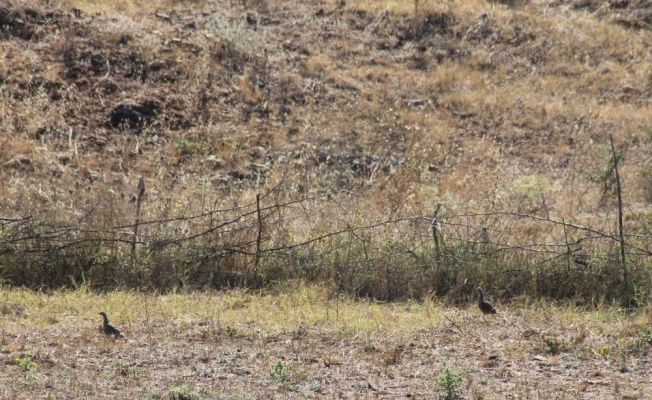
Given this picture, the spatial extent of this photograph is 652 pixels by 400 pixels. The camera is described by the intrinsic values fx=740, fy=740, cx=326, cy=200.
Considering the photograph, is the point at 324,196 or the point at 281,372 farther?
the point at 324,196

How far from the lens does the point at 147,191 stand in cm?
1232

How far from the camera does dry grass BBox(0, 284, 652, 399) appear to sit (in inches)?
195

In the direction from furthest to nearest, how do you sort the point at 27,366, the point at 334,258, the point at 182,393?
1. the point at 334,258
2. the point at 27,366
3. the point at 182,393

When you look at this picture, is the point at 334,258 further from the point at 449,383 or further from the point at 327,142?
the point at 327,142

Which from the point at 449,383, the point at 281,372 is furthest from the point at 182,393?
the point at 449,383

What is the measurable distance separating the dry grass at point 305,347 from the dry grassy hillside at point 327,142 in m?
0.51

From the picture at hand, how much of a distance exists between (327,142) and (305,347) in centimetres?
938

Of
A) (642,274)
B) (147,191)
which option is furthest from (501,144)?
(642,274)

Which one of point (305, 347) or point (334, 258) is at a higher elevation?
point (334, 258)

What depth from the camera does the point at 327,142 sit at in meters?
14.9

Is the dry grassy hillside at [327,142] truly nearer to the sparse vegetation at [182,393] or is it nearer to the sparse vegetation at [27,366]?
the sparse vegetation at [27,366]

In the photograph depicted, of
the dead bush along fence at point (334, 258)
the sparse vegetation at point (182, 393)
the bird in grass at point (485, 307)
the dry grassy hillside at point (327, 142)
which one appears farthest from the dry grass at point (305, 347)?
the dry grassy hillside at point (327, 142)

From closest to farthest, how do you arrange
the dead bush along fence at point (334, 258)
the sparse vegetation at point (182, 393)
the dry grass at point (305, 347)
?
1. the sparse vegetation at point (182, 393)
2. the dry grass at point (305, 347)
3. the dead bush along fence at point (334, 258)

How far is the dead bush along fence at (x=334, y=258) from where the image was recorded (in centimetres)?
741
